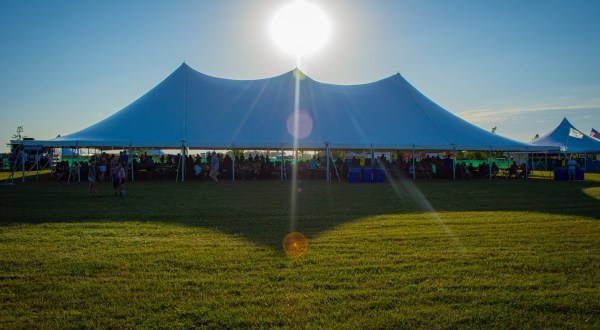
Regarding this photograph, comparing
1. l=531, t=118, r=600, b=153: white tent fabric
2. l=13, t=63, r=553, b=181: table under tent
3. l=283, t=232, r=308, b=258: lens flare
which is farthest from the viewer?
l=531, t=118, r=600, b=153: white tent fabric

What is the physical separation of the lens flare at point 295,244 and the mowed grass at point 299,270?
12cm

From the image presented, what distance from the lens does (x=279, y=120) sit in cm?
1833

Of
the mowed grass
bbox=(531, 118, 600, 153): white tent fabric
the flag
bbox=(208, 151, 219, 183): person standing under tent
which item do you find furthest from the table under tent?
bbox=(531, 118, 600, 153): white tent fabric

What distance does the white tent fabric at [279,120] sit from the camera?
17.1 metres

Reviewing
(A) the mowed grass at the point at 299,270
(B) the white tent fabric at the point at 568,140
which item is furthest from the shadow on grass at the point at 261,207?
(B) the white tent fabric at the point at 568,140

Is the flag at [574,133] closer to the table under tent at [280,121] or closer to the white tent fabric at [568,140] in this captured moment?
the white tent fabric at [568,140]

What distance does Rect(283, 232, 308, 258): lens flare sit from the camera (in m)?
5.00

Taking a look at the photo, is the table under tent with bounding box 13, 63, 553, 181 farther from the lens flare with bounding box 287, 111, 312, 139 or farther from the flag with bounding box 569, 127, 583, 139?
the flag with bounding box 569, 127, 583, 139

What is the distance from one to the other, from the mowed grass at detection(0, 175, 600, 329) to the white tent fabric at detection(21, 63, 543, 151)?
9.03 metres

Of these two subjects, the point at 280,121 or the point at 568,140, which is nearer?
the point at 280,121

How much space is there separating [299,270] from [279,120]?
14.3 m

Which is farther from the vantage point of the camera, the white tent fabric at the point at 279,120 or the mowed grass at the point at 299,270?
the white tent fabric at the point at 279,120

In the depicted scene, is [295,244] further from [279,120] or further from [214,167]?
[279,120]

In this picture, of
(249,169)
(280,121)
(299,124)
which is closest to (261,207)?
(299,124)
